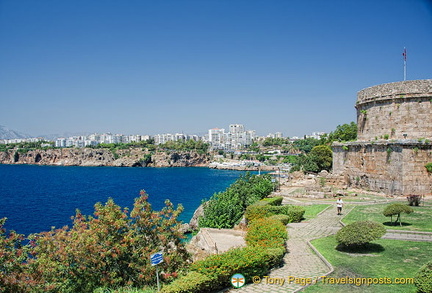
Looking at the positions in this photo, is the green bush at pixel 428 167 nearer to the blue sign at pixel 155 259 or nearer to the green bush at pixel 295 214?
the green bush at pixel 295 214

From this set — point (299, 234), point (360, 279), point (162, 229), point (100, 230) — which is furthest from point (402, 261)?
point (100, 230)

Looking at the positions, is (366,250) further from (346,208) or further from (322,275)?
(346,208)

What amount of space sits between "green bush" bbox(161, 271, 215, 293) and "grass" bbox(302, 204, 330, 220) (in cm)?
1128

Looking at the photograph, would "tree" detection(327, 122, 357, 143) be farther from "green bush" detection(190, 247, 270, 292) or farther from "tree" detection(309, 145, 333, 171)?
"green bush" detection(190, 247, 270, 292)

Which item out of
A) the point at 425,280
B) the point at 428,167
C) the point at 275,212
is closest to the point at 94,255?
the point at 425,280

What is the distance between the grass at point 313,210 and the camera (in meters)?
18.5

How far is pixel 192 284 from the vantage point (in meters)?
7.80

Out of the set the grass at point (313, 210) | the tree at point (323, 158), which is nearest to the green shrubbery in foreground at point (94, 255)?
the grass at point (313, 210)

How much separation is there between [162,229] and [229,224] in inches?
442

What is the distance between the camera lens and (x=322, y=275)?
915 centimetres

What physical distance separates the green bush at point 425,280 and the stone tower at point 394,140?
16.9 meters

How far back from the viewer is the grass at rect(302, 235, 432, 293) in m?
8.13

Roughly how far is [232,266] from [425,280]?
455cm

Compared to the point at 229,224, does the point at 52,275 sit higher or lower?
higher
